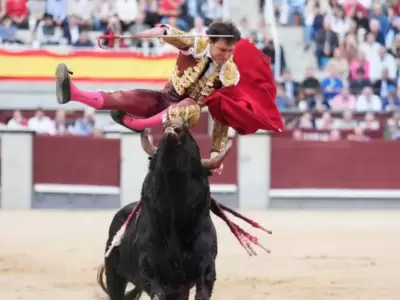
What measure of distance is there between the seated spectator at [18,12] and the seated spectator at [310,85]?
3857 millimetres

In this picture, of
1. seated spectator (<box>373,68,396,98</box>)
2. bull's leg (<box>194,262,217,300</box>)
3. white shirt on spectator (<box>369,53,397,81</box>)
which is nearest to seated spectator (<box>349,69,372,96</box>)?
seated spectator (<box>373,68,396,98</box>)

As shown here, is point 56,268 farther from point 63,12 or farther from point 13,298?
point 63,12

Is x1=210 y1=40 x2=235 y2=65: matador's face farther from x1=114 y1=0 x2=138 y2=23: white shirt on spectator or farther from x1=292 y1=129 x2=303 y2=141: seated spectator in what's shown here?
x1=114 y1=0 x2=138 y2=23: white shirt on spectator

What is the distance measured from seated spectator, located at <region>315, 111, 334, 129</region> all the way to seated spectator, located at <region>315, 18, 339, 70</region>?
1.50 metres

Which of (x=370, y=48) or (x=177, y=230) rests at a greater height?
(x=370, y=48)

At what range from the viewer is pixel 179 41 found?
497 centimetres

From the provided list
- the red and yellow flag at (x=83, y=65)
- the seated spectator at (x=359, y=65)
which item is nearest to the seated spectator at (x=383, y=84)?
the seated spectator at (x=359, y=65)

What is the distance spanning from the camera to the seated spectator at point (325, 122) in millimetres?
13133

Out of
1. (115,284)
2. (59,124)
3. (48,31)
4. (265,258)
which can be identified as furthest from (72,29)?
(115,284)

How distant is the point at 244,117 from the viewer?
5.01 meters

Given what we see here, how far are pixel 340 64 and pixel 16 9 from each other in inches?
174

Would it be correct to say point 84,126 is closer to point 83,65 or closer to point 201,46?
point 83,65

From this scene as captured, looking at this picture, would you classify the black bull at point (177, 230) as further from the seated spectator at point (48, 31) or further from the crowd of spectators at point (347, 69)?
the seated spectator at point (48, 31)

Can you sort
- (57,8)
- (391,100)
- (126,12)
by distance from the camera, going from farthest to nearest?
1. (57,8)
2. (126,12)
3. (391,100)
